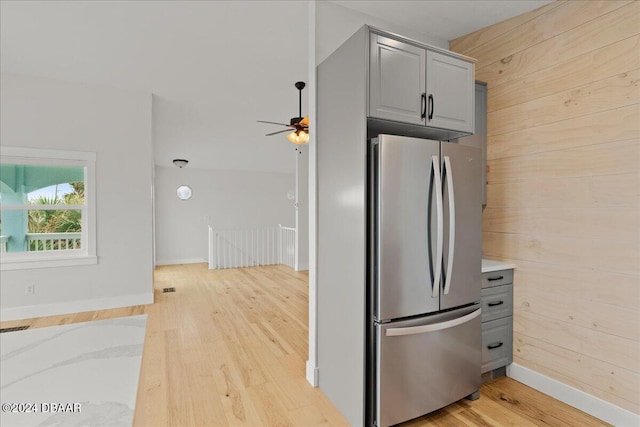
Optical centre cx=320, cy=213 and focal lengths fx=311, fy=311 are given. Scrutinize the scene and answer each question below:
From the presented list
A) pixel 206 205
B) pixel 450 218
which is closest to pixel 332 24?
pixel 450 218

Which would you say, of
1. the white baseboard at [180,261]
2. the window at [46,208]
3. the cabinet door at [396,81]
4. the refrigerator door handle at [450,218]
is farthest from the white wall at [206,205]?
the refrigerator door handle at [450,218]

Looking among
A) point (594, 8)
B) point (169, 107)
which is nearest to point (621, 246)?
point (594, 8)

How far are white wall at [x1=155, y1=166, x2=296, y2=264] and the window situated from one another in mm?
3895

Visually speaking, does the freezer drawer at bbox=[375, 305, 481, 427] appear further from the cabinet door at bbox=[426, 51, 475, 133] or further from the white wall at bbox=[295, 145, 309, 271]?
the white wall at bbox=[295, 145, 309, 271]

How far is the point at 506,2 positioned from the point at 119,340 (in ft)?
14.5

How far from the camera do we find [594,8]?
2.00 metres

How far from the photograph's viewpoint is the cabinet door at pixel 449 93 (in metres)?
1.96

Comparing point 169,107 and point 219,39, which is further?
point 169,107

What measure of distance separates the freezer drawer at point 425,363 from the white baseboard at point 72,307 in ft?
12.1

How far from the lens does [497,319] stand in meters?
2.39

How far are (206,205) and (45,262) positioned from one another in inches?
187

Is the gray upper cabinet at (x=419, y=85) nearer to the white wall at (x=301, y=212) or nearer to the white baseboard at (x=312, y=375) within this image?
the white baseboard at (x=312, y=375)

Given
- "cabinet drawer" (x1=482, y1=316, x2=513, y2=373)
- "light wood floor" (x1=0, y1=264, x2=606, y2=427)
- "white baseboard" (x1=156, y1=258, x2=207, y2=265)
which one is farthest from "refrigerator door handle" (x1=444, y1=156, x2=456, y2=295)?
"white baseboard" (x1=156, y1=258, x2=207, y2=265)

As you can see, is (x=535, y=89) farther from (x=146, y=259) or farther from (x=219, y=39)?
(x=146, y=259)
